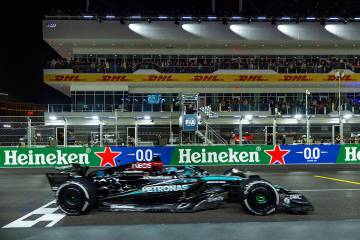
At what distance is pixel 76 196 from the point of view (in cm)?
828

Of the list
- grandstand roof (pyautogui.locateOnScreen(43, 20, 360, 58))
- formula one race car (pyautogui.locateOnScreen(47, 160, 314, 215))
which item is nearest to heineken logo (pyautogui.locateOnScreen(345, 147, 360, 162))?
formula one race car (pyautogui.locateOnScreen(47, 160, 314, 215))

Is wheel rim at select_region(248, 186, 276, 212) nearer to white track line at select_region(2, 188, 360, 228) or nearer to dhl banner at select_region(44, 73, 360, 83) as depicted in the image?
white track line at select_region(2, 188, 360, 228)

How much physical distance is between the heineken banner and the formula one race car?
9.73 m

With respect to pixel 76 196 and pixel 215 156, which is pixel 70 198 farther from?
pixel 215 156

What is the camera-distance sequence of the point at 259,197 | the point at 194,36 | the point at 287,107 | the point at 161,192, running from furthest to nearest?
the point at 194,36 < the point at 287,107 < the point at 161,192 < the point at 259,197

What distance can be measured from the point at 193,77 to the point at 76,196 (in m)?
32.2

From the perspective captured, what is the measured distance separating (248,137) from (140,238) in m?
16.6

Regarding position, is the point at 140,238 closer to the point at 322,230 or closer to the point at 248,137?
the point at 322,230

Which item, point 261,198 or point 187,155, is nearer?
point 261,198

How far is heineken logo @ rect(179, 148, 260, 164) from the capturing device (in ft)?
62.9

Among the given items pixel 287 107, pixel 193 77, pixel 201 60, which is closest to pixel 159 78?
pixel 193 77

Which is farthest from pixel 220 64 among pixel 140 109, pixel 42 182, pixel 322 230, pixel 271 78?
pixel 322 230

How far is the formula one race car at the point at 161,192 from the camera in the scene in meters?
8.11

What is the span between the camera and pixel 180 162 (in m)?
19.2
